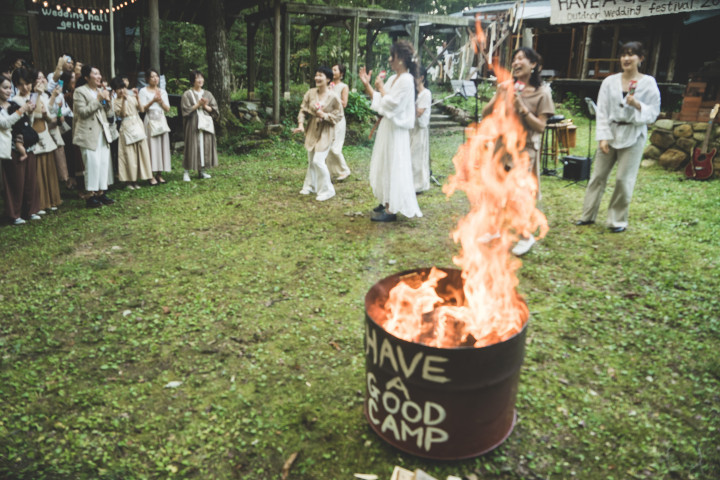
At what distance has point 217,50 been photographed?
524 inches

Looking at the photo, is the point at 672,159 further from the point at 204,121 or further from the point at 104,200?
the point at 104,200

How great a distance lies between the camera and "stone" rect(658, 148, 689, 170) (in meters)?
10.4

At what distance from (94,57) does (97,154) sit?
4826 millimetres

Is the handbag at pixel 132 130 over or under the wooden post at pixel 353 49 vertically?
under

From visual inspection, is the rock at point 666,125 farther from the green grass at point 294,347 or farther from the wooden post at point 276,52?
the wooden post at point 276,52

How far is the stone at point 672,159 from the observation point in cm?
1037

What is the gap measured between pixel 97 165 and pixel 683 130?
38.3 ft

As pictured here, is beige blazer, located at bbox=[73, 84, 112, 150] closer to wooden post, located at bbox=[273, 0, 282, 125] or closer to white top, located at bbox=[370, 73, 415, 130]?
white top, located at bbox=[370, 73, 415, 130]

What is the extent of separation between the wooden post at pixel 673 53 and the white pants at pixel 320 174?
52.4 feet

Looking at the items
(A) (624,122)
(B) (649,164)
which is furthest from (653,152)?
(A) (624,122)

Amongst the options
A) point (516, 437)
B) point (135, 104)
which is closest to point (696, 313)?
point (516, 437)

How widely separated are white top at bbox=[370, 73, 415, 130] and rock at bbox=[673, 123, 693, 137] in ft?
23.4

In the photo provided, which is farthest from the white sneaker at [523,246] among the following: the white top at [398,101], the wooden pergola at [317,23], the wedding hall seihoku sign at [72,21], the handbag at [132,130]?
the wedding hall seihoku sign at [72,21]

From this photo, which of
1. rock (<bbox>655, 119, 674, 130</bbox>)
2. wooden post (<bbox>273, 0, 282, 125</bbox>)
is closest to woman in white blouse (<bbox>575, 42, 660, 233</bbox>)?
rock (<bbox>655, 119, 674, 130</bbox>)
